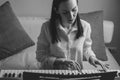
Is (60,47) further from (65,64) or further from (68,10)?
(68,10)

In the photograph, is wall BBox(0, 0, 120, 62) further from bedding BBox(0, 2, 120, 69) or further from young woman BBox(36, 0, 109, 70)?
young woman BBox(36, 0, 109, 70)

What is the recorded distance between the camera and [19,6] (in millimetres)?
2471

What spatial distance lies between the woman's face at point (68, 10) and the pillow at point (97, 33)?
74 centimetres

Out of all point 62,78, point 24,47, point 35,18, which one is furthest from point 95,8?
point 62,78

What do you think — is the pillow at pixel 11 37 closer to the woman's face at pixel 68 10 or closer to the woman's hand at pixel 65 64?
the woman's hand at pixel 65 64

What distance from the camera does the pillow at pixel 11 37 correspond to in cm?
212

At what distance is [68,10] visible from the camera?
1364 millimetres

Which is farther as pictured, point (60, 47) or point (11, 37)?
point (11, 37)

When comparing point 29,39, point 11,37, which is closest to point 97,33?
point 29,39

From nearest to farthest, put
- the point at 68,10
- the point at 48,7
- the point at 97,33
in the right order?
the point at 68,10 → the point at 97,33 → the point at 48,7

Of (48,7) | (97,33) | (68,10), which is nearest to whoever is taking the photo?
(68,10)

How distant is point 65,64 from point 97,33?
77 centimetres

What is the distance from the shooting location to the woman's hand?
1.42 m

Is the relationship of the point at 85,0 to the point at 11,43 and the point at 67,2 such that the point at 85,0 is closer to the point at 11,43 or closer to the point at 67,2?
the point at 11,43
